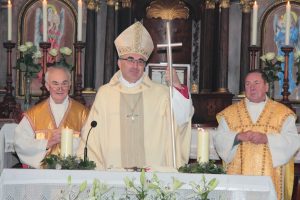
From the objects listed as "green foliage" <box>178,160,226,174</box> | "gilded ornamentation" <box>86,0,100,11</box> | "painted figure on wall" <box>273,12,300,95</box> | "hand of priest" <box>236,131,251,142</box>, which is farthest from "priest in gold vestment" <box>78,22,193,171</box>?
"painted figure on wall" <box>273,12,300,95</box>

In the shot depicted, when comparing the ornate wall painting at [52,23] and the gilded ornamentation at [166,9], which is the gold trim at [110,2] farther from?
the ornate wall painting at [52,23]

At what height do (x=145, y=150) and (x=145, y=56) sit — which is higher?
(x=145, y=56)

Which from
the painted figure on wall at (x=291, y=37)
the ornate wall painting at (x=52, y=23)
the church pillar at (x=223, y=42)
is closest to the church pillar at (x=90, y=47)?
the ornate wall painting at (x=52, y=23)

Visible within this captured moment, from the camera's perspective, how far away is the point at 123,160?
5676 millimetres

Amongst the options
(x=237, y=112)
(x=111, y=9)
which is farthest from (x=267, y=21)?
(x=237, y=112)

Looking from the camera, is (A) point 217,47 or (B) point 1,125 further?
(A) point 217,47

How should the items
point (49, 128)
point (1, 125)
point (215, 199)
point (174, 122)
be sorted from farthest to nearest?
point (1, 125), point (49, 128), point (174, 122), point (215, 199)

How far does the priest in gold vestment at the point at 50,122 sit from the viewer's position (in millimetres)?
6000

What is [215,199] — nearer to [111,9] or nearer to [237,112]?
[237,112]

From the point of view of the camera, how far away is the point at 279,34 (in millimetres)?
11742

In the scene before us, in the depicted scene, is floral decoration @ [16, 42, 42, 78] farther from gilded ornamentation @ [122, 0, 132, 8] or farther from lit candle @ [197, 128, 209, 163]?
lit candle @ [197, 128, 209, 163]

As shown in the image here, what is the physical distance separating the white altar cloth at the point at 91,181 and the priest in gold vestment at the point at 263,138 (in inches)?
77.0

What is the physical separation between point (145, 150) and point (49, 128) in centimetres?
103

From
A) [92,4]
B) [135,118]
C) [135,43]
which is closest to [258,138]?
[135,118]
